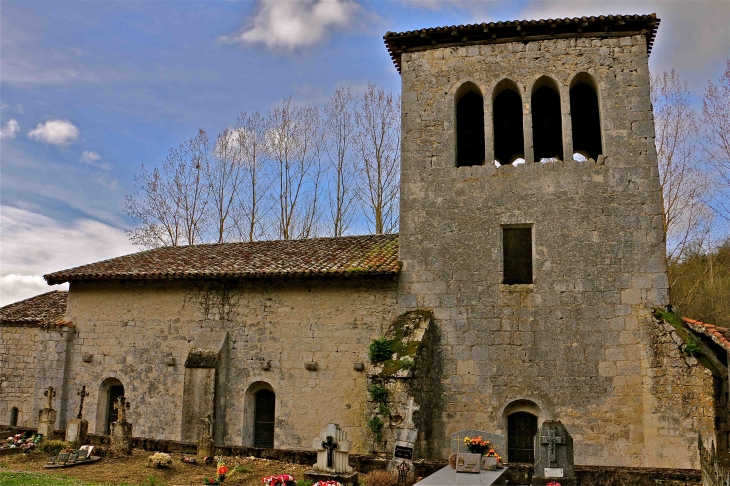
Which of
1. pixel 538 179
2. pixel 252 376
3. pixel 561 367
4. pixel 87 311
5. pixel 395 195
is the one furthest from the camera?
pixel 395 195

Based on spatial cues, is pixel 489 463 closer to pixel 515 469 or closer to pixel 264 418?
pixel 515 469

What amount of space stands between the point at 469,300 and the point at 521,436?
3093 mm

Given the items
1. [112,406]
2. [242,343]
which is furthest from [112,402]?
[242,343]

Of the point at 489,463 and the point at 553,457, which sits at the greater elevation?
the point at 553,457

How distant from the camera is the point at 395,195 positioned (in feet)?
83.1

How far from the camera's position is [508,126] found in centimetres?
1557

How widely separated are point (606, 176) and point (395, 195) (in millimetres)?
12791

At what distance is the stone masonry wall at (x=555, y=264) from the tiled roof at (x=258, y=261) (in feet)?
5.02

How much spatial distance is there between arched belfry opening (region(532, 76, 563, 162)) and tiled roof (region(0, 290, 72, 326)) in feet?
46.1

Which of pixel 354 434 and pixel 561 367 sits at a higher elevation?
pixel 561 367

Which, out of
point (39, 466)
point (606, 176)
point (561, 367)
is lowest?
point (39, 466)

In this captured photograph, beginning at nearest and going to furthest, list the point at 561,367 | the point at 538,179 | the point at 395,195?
the point at 561,367, the point at 538,179, the point at 395,195

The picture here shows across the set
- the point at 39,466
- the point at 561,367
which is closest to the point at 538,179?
the point at 561,367

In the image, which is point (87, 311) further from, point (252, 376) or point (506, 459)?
point (506, 459)
